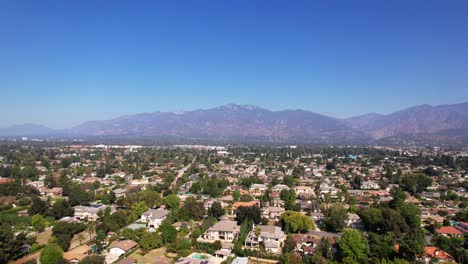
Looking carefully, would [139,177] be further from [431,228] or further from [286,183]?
[431,228]

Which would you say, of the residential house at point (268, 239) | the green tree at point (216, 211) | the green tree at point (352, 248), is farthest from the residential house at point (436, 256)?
the green tree at point (216, 211)

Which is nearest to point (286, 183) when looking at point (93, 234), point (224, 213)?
point (224, 213)

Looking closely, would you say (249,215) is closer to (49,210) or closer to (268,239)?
(268,239)

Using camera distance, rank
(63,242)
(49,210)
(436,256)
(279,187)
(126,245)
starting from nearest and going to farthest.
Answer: (436,256) < (63,242) < (126,245) < (49,210) < (279,187)

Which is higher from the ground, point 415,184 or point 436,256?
point 415,184

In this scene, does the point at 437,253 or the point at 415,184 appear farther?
the point at 415,184

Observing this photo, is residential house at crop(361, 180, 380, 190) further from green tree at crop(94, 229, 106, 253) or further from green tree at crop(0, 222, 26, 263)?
green tree at crop(0, 222, 26, 263)

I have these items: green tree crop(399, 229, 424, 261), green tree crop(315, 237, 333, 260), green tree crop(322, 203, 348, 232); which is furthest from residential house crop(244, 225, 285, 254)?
green tree crop(399, 229, 424, 261)

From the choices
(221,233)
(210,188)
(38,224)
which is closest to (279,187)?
(210,188)

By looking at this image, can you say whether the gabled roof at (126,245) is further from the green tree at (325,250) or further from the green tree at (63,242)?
the green tree at (325,250)
